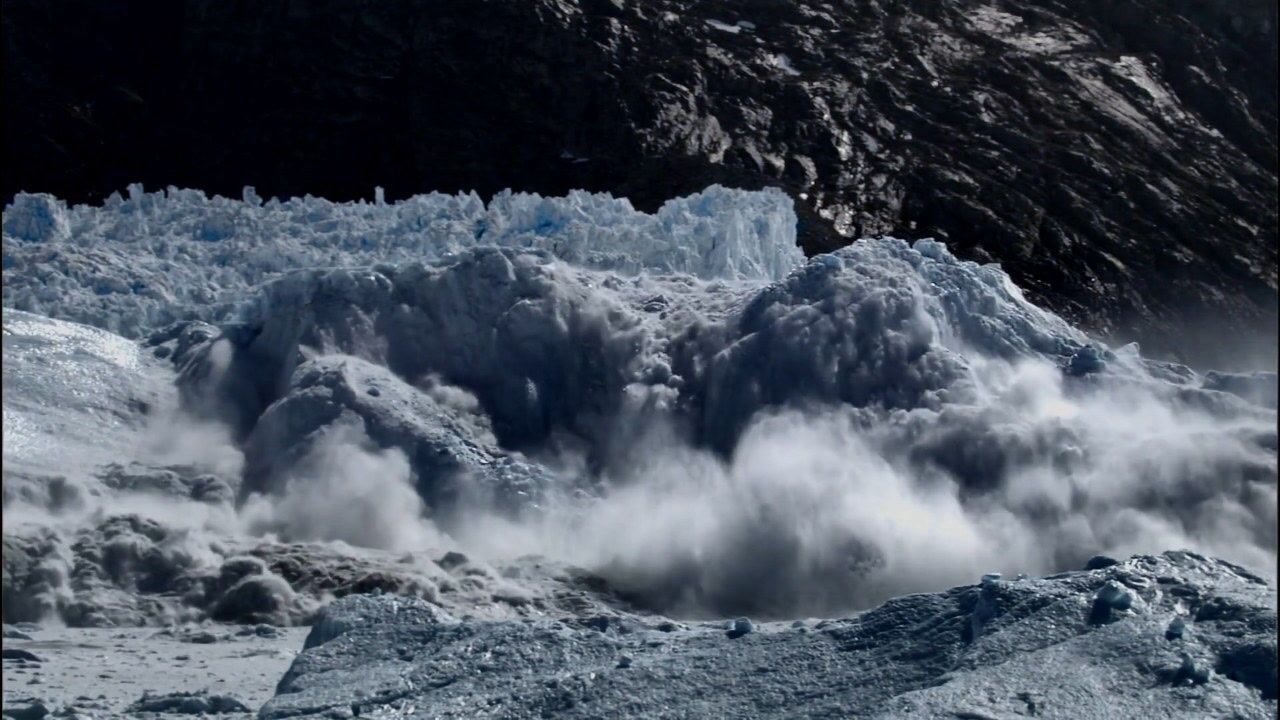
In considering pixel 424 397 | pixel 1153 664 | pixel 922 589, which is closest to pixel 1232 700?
pixel 1153 664

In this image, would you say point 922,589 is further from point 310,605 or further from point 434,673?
point 434,673

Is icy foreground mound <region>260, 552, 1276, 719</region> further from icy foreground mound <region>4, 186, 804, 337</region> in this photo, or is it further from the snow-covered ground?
icy foreground mound <region>4, 186, 804, 337</region>

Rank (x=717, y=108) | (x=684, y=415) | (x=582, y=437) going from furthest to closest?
(x=717, y=108) → (x=582, y=437) → (x=684, y=415)

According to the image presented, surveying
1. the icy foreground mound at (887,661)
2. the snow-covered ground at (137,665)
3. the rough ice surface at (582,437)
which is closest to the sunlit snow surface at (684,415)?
the rough ice surface at (582,437)

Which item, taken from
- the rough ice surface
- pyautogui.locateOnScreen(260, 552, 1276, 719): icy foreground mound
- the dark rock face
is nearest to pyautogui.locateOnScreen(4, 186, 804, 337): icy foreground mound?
the rough ice surface

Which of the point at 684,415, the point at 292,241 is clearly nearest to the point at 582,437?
the point at 684,415

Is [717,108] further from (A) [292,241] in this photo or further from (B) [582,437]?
(B) [582,437]
